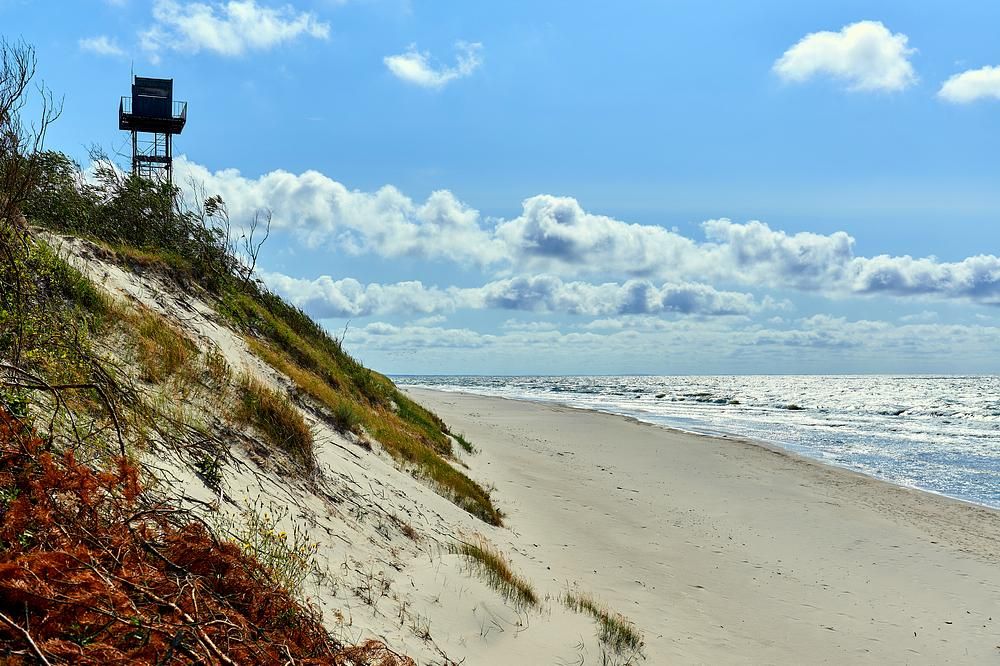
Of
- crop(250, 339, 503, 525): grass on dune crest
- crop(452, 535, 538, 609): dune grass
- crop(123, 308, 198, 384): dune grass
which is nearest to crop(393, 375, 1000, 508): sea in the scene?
crop(250, 339, 503, 525): grass on dune crest

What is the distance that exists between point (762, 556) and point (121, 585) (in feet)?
31.6

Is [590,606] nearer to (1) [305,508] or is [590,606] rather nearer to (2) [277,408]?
(1) [305,508]

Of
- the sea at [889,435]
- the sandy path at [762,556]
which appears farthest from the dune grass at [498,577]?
the sea at [889,435]

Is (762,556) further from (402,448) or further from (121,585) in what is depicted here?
(121,585)

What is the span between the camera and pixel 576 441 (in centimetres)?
2470

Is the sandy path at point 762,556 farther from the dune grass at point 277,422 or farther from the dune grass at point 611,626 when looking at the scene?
the dune grass at point 277,422

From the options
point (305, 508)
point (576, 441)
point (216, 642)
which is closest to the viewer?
point (216, 642)

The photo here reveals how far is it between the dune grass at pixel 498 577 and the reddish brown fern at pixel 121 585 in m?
2.05

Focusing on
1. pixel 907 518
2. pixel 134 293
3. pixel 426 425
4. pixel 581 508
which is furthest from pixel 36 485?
pixel 907 518

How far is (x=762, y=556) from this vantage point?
33.9ft

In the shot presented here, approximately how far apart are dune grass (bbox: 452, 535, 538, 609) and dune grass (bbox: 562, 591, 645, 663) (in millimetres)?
448

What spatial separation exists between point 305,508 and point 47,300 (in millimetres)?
3424

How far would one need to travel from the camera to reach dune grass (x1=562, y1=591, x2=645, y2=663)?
588cm

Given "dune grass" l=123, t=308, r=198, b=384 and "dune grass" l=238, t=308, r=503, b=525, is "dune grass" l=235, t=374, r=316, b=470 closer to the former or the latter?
"dune grass" l=123, t=308, r=198, b=384
